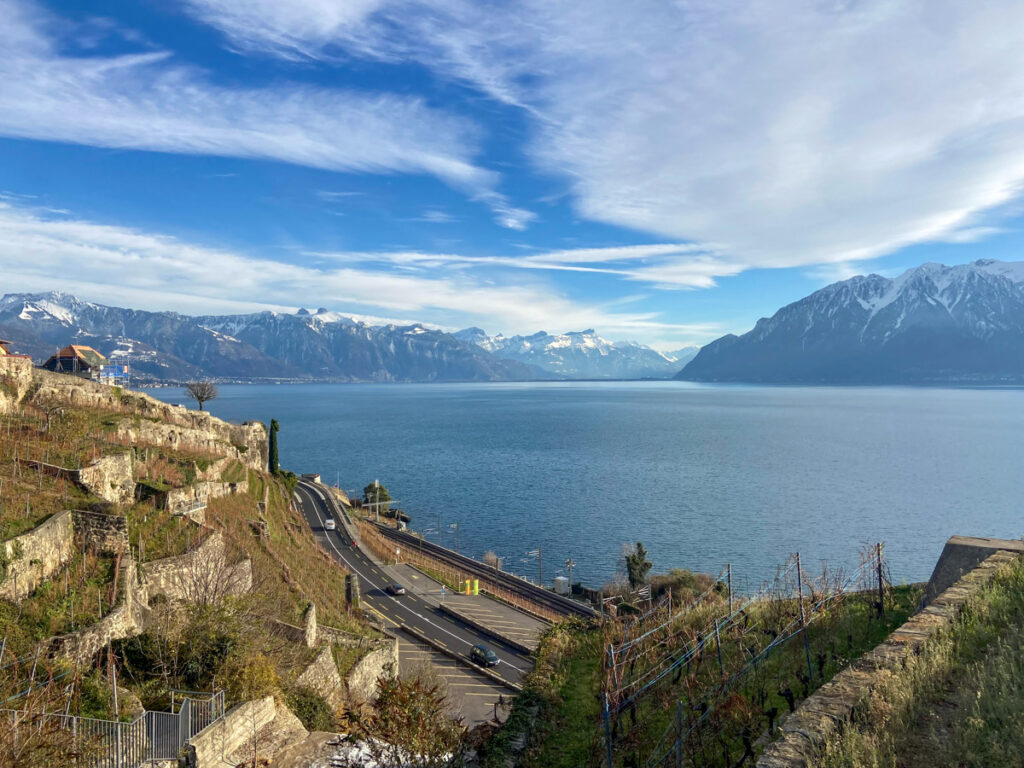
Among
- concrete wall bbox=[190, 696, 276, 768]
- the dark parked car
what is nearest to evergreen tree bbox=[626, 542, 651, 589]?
the dark parked car

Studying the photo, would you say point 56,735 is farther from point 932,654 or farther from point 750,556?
point 750,556

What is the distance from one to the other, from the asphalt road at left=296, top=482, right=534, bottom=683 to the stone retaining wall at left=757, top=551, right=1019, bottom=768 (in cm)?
2162

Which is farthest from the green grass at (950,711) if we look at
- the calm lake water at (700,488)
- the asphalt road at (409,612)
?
the calm lake water at (700,488)

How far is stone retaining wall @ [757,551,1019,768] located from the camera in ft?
19.5

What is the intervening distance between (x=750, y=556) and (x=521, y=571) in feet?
81.5

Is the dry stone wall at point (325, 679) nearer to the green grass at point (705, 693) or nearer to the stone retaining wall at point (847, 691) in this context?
the green grass at point (705, 693)

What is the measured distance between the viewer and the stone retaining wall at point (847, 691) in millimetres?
5957

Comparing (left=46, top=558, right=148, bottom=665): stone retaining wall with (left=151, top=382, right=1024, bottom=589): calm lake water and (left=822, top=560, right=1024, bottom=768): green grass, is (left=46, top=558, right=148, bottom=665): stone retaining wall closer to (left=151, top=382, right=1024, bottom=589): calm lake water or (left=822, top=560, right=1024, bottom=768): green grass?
(left=822, top=560, right=1024, bottom=768): green grass

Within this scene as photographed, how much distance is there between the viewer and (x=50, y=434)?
36.7 metres

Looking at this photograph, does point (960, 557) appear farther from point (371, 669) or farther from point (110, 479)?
point (110, 479)

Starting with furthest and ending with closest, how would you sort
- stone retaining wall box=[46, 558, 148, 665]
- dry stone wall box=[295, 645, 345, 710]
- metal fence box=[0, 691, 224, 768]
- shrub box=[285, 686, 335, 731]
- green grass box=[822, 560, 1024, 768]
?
1. dry stone wall box=[295, 645, 345, 710]
2. shrub box=[285, 686, 335, 731]
3. stone retaining wall box=[46, 558, 148, 665]
4. metal fence box=[0, 691, 224, 768]
5. green grass box=[822, 560, 1024, 768]

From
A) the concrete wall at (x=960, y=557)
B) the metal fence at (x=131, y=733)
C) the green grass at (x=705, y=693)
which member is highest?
the concrete wall at (x=960, y=557)

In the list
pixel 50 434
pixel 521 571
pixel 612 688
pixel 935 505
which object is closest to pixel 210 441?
pixel 50 434

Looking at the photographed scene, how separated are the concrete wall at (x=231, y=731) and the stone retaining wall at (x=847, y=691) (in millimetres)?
15443
